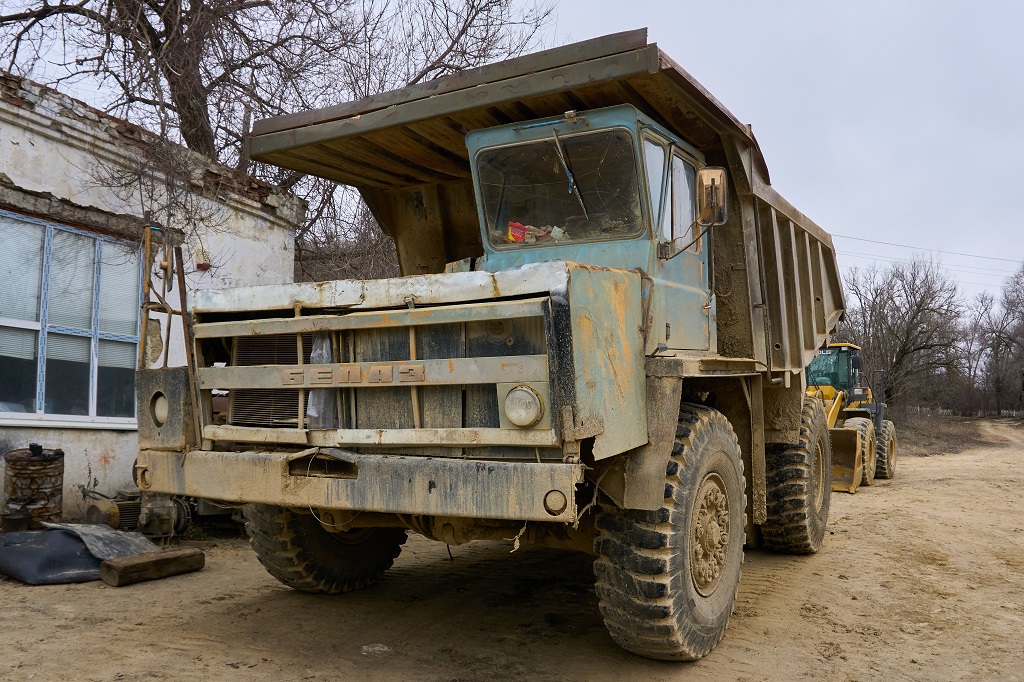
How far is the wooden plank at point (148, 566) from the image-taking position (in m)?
5.57

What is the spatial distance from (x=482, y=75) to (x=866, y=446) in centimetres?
1057

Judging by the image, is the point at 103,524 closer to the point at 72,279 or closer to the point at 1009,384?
the point at 72,279

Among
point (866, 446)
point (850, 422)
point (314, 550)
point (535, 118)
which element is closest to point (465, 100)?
point (535, 118)

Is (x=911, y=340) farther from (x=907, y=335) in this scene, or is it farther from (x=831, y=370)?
(x=831, y=370)

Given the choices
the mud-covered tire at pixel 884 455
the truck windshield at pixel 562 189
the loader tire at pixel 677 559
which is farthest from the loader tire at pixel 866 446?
the truck windshield at pixel 562 189

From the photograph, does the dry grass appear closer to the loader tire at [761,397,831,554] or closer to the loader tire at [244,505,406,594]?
the loader tire at [761,397,831,554]

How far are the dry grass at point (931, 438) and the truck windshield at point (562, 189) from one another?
19785mm

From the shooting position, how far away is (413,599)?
5301mm

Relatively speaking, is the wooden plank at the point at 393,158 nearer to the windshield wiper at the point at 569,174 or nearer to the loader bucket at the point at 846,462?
the windshield wiper at the point at 569,174

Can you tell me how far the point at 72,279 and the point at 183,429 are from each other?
436 centimetres

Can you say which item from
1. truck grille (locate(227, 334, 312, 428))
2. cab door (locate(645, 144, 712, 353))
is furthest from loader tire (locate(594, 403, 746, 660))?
truck grille (locate(227, 334, 312, 428))

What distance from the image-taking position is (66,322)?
7.50 metres

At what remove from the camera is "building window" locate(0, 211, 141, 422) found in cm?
704

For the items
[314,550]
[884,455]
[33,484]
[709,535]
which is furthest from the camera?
[884,455]
